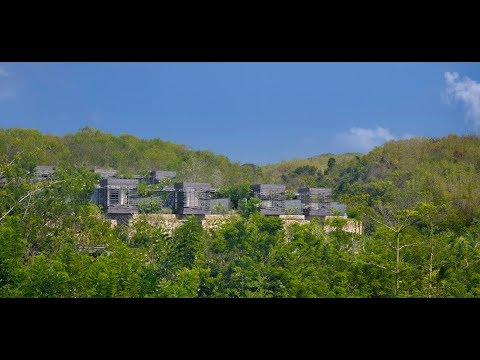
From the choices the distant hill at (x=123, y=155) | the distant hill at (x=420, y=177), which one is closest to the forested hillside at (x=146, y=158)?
the distant hill at (x=123, y=155)

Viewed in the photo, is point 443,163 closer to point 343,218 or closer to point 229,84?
point 343,218

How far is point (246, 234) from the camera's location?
8.85m

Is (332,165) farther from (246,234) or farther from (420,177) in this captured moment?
(246,234)

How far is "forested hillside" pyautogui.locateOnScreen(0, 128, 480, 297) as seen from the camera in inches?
332

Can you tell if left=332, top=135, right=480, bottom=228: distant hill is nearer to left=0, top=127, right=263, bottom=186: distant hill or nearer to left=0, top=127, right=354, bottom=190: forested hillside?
left=0, top=127, right=354, bottom=190: forested hillside

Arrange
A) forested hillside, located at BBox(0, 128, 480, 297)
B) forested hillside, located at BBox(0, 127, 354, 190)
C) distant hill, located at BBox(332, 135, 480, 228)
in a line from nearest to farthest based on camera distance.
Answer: forested hillside, located at BBox(0, 128, 480, 297) → distant hill, located at BBox(332, 135, 480, 228) → forested hillside, located at BBox(0, 127, 354, 190)

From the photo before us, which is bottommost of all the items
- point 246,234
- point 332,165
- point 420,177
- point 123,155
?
point 246,234

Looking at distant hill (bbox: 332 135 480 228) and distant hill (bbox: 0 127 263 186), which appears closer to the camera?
distant hill (bbox: 332 135 480 228)

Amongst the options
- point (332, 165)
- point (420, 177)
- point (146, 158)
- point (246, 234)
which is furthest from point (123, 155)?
point (420, 177)

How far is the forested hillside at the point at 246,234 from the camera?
842cm

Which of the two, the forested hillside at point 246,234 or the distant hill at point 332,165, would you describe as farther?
the distant hill at point 332,165

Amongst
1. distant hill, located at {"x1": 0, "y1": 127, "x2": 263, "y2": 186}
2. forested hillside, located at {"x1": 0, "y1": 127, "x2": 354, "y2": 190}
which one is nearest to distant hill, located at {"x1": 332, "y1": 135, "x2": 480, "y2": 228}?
forested hillside, located at {"x1": 0, "y1": 127, "x2": 354, "y2": 190}

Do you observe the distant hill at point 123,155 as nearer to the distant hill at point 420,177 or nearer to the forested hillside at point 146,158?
the forested hillside at point 146,158
